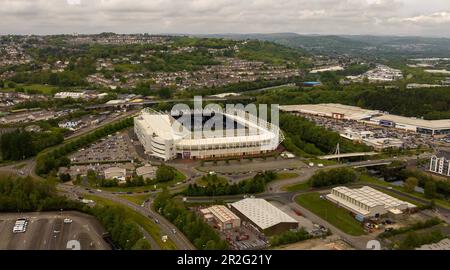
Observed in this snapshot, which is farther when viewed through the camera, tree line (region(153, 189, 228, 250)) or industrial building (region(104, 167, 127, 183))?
industrial building (region(104, 167, 127, 183))

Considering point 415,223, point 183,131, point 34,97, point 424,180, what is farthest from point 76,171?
point 34,97

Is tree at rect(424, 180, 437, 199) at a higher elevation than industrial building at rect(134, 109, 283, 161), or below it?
below

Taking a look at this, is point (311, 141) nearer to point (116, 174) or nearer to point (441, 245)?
point (116, 174)

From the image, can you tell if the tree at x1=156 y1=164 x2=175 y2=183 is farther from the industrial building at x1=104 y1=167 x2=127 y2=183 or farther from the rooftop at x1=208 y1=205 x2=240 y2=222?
the rooftop at x1=208 y1=205 x2=240 y2=222

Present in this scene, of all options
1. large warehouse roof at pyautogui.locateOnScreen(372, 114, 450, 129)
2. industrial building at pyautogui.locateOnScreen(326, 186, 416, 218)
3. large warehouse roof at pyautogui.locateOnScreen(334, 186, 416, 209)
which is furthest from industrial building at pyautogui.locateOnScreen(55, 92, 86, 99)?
large warehouse roof at pyautogui.locateOnScreen(334, 186, 416, 209)

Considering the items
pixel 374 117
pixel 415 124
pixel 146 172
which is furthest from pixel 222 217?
pixel 374 117
